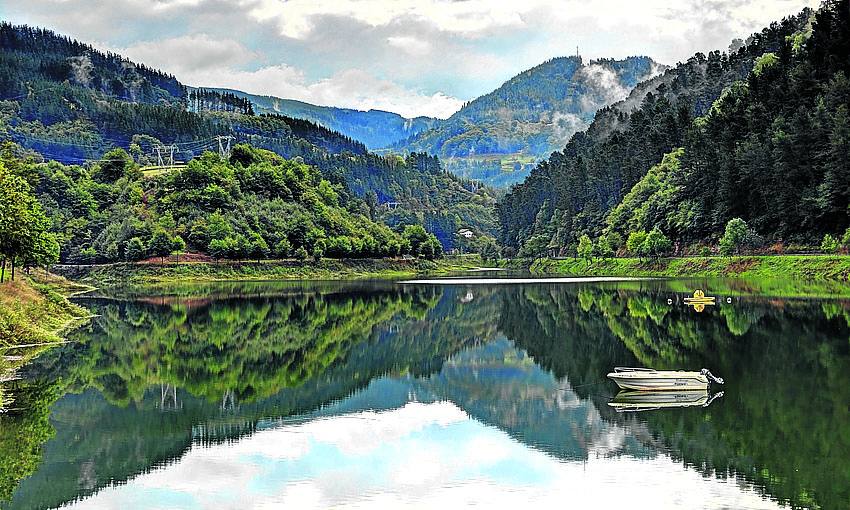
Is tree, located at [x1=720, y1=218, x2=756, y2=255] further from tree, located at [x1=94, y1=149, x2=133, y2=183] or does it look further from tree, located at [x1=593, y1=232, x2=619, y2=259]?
tree, located at [x1=94, y1=149, x2=133, y2=183]

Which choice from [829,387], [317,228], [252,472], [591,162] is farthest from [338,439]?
[591,162]

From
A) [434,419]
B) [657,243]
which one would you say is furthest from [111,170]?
[434,419]

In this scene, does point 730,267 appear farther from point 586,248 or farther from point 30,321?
point 30,321

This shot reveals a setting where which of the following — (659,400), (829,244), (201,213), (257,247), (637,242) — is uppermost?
(201,213)

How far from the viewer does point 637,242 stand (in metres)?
129

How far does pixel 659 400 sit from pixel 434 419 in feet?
26.2

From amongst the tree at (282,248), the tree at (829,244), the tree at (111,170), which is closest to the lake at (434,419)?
the tree at (829,244)

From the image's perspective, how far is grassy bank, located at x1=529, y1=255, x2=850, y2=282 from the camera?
81463 millimetres

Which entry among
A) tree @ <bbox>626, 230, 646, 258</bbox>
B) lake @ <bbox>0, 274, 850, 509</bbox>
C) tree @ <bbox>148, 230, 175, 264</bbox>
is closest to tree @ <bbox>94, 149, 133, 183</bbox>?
tree @ <bbox>148, 230, 175, 264</bbox>

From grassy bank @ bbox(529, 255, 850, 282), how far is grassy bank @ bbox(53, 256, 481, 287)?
41.8m

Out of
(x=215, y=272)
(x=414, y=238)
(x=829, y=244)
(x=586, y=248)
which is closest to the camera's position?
(x=829, y=244)

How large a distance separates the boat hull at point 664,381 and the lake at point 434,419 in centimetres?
72

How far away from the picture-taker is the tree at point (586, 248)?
154m

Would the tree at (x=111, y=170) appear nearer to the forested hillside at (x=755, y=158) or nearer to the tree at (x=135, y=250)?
the tree at (x=135, y=250)
